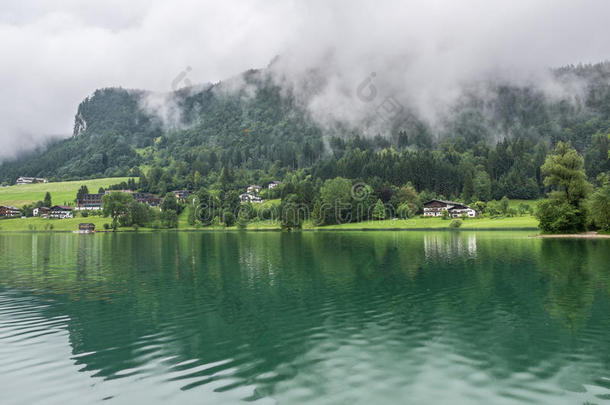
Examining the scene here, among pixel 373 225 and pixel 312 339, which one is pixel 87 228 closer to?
pixel 373 225

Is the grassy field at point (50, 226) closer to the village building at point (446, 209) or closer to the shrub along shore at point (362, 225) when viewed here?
the shrub along shore at point (362, 225)

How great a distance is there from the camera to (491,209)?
15475 centimetres

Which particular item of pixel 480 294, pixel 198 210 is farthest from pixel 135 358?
pixel 198 210

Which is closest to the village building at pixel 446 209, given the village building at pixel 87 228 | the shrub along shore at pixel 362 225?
the shrub along shore at pixel 362 225

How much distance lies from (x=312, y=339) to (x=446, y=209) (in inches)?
6141

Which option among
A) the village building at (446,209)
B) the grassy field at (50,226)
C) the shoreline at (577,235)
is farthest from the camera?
the grassy field at (50,226)

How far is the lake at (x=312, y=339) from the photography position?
1382 centimetres

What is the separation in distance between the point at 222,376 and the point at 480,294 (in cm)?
2116

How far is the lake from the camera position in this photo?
45.3 ft

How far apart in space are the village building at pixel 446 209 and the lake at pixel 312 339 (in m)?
131

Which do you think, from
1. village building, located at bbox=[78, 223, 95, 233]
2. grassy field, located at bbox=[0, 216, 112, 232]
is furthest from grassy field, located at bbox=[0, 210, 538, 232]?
village building, located at bbox=[78, 223, 95, 233]

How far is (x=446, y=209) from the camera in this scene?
164 meters

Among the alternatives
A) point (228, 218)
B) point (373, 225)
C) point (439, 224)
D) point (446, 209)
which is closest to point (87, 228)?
point (228, 218)

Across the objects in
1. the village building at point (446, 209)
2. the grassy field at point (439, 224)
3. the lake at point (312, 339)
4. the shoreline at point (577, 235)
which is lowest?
the shoreline at point (577, 235)
